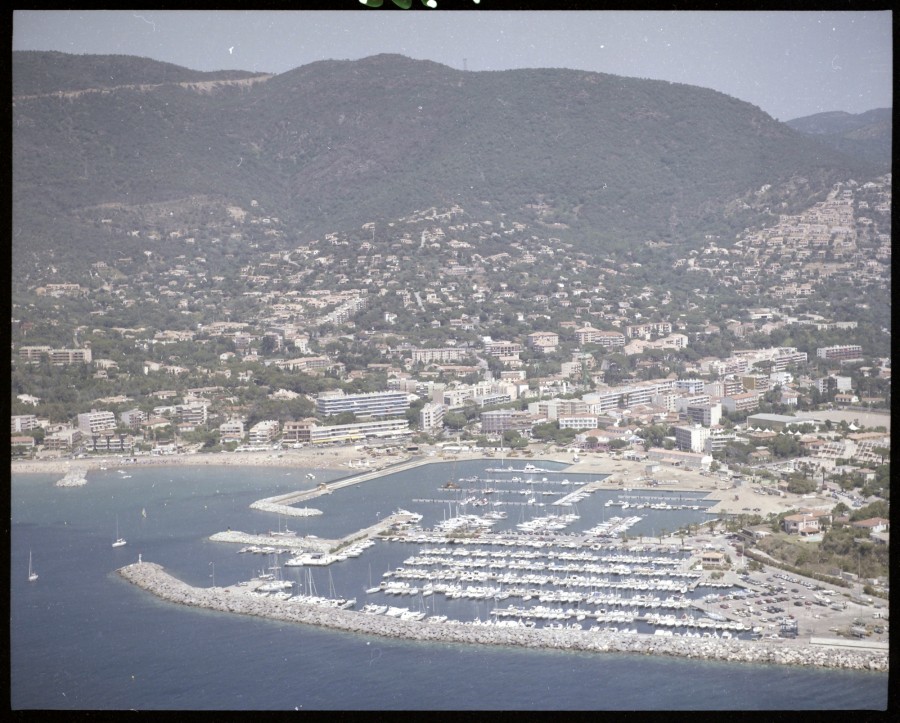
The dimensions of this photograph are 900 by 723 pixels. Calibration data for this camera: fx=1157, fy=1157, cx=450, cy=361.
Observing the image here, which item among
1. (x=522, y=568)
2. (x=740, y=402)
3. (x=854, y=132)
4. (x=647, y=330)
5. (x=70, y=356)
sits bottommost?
(x=522, y=568)

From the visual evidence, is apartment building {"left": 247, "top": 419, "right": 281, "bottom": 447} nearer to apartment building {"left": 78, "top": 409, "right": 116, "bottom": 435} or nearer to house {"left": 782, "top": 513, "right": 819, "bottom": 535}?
apartment building {"left": 78, "top": 409, "right": 116, "bottom": 435}

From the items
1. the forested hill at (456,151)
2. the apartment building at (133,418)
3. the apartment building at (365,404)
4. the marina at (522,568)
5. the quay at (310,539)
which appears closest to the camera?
the marina at (522,568)

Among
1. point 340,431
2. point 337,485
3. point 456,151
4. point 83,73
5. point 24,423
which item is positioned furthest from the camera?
point 456,151

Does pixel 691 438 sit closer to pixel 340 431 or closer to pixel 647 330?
pixel 647 330

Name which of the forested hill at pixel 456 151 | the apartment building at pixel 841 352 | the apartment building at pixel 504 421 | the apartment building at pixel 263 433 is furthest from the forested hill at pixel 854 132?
the apartment building at pixel 263 433

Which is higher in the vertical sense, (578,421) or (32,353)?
(32,353)

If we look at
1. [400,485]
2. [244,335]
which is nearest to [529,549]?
[400,485]

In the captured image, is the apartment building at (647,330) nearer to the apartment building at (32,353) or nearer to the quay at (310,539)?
the quay at (310,539)

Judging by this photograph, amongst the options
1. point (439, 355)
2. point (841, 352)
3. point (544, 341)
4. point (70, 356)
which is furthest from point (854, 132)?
point (70, 356)
